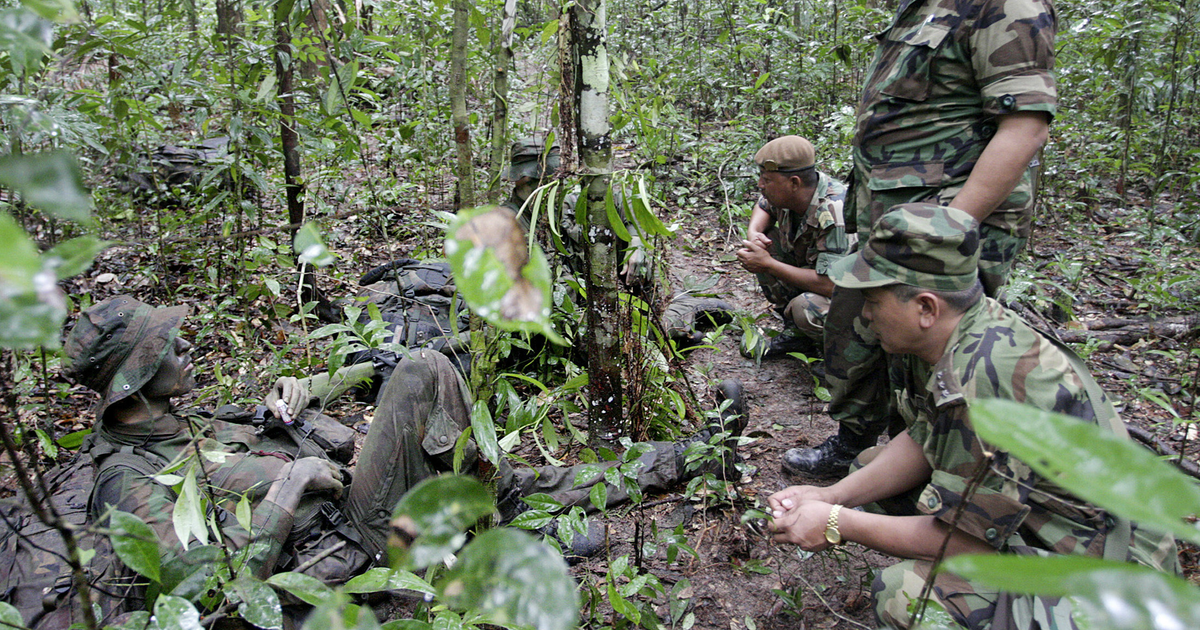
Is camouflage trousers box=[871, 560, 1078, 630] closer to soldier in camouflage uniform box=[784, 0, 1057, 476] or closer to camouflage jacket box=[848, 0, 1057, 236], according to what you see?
soldier in camouflage uniform box=[784, 0, 1057, 476]

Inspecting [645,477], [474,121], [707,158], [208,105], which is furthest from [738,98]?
[645,477]

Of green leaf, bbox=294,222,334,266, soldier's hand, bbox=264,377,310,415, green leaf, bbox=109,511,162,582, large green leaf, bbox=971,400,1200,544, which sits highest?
green leaf, bbox=294,222,334,266

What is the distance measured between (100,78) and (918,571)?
9.74m

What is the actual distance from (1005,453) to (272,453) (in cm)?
278

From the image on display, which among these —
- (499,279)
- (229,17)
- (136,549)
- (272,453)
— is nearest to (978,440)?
(499,279)

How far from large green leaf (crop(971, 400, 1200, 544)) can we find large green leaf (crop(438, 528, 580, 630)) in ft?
1.38

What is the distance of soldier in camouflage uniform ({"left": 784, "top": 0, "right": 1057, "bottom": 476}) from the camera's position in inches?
87.4

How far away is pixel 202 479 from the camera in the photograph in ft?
8.55

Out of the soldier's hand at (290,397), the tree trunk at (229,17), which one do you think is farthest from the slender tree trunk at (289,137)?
the soldier's hand at (290,397)

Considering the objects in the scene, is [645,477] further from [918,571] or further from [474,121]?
[474,121]

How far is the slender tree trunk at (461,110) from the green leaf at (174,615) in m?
1.82

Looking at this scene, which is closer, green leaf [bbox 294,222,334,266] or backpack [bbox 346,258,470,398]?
green leaf [bbox 294,222,334,266]

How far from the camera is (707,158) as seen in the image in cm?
716

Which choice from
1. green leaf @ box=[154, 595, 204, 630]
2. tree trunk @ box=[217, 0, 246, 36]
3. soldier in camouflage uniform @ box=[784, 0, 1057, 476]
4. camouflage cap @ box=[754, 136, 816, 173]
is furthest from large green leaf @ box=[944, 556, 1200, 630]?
tree trunk @ box=[217, 0, 246, 36]
